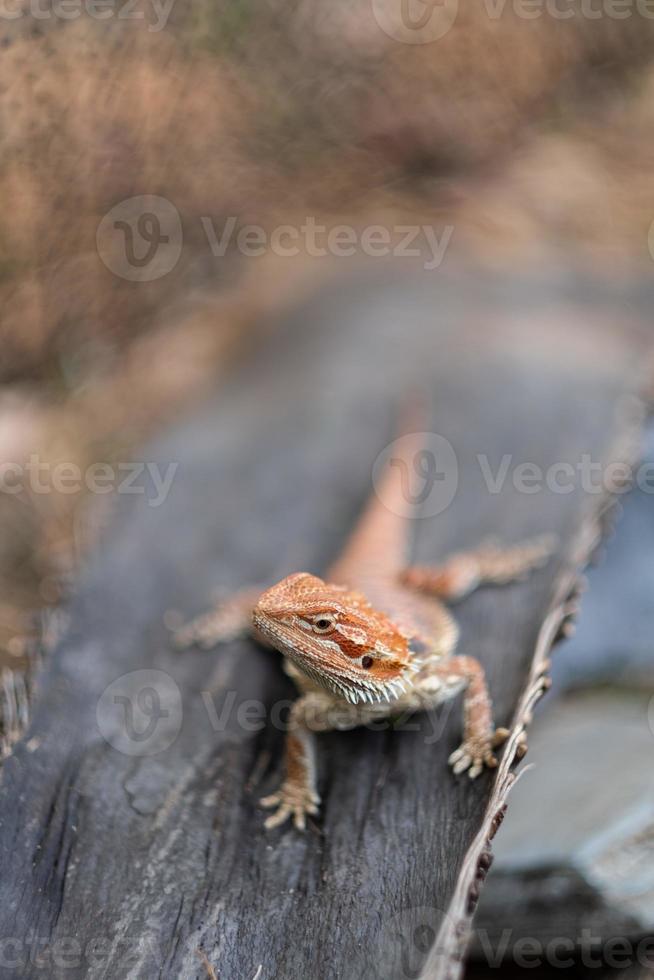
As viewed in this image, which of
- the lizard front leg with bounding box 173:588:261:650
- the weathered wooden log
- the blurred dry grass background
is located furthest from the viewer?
the blurred dry grass background

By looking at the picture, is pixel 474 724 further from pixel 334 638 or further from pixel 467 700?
pixel 334 638

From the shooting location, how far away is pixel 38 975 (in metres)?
2.37

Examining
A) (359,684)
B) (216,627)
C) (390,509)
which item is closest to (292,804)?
(359,684)

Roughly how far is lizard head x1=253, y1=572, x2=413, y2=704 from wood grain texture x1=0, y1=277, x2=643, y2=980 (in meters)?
0.24

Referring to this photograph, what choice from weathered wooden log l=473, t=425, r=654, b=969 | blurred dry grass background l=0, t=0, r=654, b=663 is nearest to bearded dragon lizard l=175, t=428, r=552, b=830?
weathered wooden log l=473, t=425, r=654, b=969

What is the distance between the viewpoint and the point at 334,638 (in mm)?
2971

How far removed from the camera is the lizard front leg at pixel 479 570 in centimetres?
363

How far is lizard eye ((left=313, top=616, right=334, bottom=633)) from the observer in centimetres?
293

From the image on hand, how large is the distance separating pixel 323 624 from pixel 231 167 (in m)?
3.94

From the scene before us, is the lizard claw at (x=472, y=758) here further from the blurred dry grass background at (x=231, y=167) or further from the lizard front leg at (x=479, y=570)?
the blurred dry grass background at (x=231, y=167)

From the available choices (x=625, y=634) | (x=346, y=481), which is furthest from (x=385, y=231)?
(x=625, y=634)

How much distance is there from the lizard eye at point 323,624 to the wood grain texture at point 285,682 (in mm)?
478

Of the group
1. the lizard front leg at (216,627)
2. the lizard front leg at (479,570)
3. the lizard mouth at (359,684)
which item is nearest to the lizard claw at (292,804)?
the lizard mouth at (359,684)

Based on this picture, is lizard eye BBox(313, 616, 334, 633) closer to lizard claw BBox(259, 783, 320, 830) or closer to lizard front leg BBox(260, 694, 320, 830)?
lizard front leg BBox(260, 694, 320, 830)
